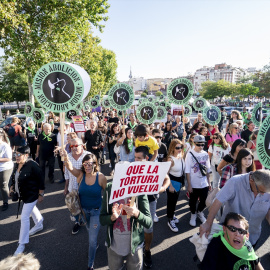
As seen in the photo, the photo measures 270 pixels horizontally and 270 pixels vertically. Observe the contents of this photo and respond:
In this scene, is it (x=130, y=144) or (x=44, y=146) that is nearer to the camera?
(x=130, y=144)

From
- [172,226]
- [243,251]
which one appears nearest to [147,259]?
[172,226]

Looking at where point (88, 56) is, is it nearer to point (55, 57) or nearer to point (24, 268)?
point (55, 57)

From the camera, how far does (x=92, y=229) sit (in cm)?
296

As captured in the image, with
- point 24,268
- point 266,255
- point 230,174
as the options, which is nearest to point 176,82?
point 230,174

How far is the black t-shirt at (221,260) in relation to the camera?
5.79 ft

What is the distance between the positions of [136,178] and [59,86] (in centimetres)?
196

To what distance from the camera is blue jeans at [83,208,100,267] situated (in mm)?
2883

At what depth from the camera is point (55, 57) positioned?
1176cm

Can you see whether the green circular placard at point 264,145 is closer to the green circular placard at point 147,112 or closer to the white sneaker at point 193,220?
the white sneaker at point 193,220

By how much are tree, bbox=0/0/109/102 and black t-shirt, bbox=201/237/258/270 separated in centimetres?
1198

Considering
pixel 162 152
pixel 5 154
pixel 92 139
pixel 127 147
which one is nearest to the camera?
pixel 5 154

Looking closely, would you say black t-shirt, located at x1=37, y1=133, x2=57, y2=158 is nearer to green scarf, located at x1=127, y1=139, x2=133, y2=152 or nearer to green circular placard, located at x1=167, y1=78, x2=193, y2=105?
green scarf, located at x1=127, y1=139, x2=133, y2=152

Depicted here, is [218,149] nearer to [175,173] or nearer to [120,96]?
[175,173]

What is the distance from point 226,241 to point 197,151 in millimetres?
2293
